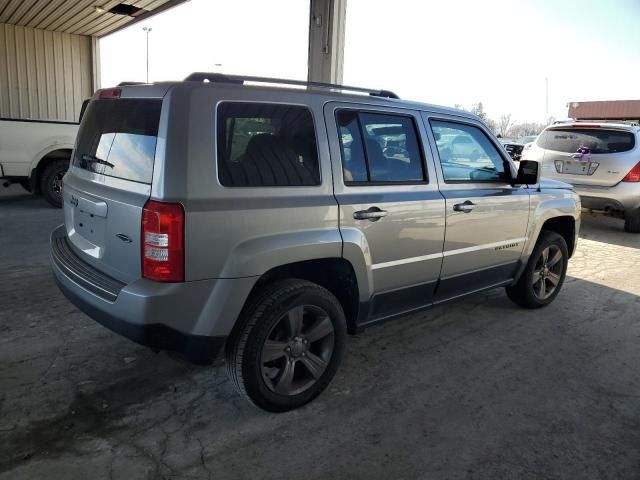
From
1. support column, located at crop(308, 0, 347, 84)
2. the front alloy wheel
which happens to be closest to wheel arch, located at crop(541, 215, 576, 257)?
the front alloy wheel

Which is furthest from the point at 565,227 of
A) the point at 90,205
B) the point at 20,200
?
the point at 20,200

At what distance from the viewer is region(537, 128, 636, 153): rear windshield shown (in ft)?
27.3

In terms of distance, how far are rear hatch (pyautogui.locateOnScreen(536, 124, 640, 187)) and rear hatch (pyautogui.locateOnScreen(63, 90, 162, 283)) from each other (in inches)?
306

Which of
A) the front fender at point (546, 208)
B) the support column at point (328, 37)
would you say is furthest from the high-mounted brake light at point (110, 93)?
the support column at point (328, 37)

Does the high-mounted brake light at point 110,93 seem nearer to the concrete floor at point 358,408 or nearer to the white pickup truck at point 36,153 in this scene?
the concrete floor at point 358,408

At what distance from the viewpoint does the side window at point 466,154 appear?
148 inches

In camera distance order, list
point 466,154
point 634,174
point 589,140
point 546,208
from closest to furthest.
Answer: point 466,154
point 546,208
point 634,174
point 589,140

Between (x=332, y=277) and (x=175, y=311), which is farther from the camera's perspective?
(x=332, y=277)

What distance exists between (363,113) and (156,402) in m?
2.17

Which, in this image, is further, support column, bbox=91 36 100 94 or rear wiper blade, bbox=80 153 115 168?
support column, bbox=91 36 100 94

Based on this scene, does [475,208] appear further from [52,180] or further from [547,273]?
[52,180]

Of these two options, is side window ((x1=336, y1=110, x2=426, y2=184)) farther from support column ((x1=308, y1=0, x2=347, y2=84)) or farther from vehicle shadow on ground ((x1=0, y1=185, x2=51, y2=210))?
vehicle shadow on ground ((x1=0, y1=185, x2=51, y2=210))

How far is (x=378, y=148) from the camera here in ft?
10.9

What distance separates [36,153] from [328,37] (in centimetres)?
530
